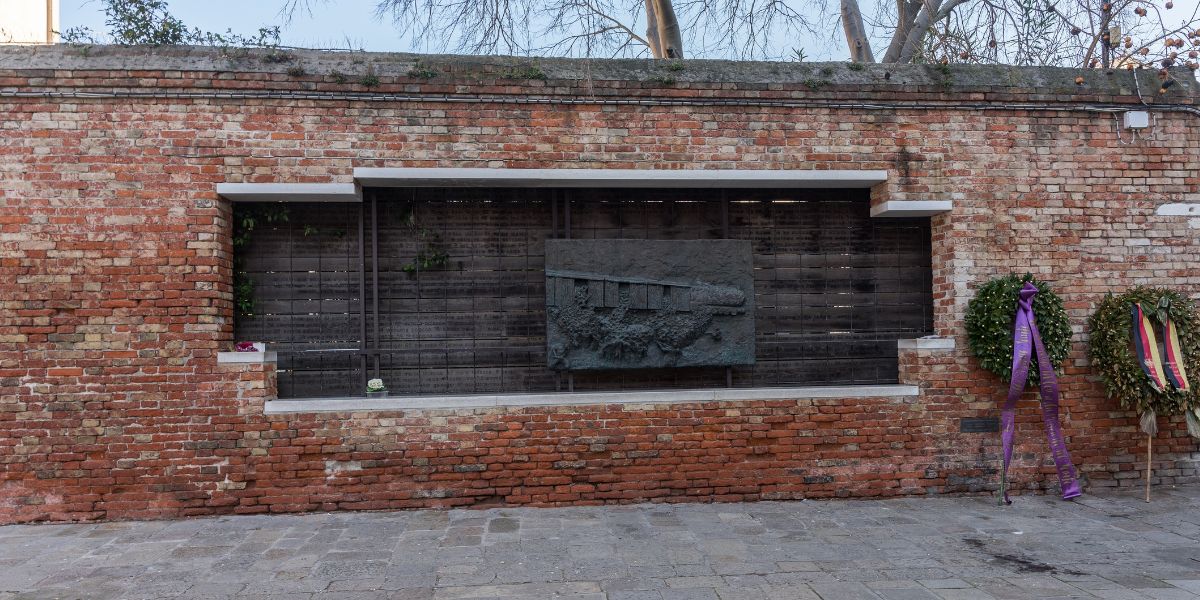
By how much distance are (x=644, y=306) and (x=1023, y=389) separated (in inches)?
133

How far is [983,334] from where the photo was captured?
643 cm

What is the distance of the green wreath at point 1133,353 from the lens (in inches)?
246

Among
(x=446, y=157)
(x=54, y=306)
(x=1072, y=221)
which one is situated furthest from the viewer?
(x=1072, y=221)

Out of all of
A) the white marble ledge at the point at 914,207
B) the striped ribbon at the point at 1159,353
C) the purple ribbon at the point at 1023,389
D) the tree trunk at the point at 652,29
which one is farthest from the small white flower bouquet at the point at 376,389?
the tree trunk at the point at 652,29

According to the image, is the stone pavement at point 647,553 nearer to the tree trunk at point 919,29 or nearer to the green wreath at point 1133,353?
the green wreath at point 1133,353

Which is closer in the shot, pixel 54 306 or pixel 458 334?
pixel 54 306

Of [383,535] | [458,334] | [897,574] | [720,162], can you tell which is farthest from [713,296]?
[383,535]

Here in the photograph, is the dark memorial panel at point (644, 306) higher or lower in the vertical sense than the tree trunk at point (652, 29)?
lower

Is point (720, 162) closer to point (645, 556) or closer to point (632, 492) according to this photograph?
point (632, 492)

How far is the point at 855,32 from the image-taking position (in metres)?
11.3

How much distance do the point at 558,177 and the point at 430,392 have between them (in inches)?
87.8

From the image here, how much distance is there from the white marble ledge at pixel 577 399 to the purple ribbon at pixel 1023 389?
780 mm

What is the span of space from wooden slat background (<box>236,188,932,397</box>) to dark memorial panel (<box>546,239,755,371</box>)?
0.29m

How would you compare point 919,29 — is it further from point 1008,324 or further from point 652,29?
point 1008,324
